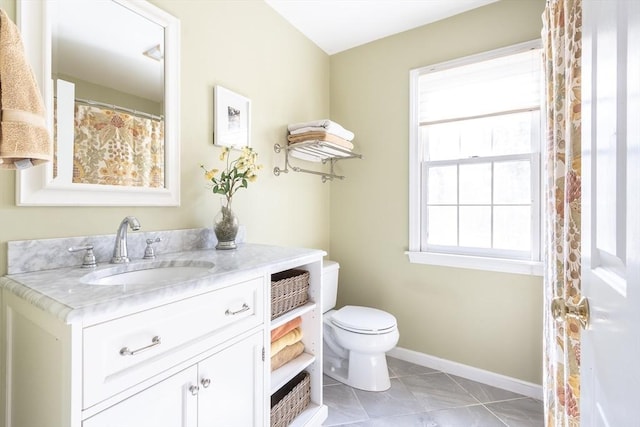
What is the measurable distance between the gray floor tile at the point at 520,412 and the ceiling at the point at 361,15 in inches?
100

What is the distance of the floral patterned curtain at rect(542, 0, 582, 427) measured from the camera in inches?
34.5

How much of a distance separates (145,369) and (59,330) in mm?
228

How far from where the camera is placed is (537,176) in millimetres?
1865

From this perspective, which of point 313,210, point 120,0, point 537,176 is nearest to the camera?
point 120,0

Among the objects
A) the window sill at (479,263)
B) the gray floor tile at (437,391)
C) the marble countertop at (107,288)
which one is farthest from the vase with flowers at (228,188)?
the gray floor tile at (437,391)

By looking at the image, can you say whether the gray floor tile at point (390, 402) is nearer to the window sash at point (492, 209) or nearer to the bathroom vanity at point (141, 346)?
the bathroom vanity at point (141, 346)

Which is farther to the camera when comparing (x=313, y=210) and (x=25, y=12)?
(x=313, y=210)

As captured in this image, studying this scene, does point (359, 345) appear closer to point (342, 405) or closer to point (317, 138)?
point (342, 405)

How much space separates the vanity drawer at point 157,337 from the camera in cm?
69

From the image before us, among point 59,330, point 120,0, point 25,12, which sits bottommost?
point 59,330

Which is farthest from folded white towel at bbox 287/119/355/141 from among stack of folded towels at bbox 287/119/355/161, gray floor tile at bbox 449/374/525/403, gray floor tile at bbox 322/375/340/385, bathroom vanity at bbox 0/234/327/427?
gray floor tile at bbox 449/374/525/403

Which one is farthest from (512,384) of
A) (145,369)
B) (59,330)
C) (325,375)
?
(59,330)

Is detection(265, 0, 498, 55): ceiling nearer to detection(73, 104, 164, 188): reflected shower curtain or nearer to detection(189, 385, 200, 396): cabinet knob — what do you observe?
detection(73, 104, 164, 188): reflected shower curtain

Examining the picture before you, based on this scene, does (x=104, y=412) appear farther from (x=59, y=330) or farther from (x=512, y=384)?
(x=512, y=384)
